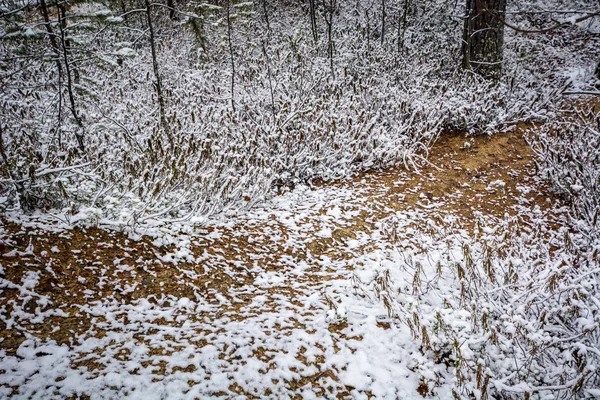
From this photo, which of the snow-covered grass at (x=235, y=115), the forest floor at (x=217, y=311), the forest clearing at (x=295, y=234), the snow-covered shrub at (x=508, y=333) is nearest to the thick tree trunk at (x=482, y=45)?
the forest clearing at (x=295, y=234)

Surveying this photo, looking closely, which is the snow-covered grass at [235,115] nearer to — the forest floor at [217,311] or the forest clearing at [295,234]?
the forest clearing at [295,234]

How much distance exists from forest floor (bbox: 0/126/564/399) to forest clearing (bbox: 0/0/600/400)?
0.06 feet

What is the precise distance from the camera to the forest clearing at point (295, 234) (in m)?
2.36

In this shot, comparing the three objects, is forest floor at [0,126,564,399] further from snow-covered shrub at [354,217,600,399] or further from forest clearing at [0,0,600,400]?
snow-covered shrub at [354,217,600,399]

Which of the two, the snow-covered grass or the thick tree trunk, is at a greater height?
the thick tree trunk

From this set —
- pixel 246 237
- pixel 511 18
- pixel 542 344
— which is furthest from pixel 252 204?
pixel 511 18

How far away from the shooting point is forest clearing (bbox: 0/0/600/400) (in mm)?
2363

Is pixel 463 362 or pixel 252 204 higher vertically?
pixel 252 204

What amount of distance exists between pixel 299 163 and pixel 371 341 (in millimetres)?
3684

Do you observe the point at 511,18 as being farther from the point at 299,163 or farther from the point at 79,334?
the point at 79,334

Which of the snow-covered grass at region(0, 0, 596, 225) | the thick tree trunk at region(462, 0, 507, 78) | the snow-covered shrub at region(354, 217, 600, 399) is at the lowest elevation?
the snow-covered shrub at region(354, 217, 600, 399)

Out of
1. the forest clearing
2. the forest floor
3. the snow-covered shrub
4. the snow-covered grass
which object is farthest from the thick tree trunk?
the snow-covered shrub

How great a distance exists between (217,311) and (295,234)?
1638 mm

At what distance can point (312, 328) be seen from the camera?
2855 mm
